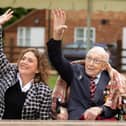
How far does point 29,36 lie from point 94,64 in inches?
1441

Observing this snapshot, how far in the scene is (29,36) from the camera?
137 ft

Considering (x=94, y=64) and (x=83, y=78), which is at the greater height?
(x=94, y=64)

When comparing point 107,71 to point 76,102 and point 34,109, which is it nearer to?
point 76,102

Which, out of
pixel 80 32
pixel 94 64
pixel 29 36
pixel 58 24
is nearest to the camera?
pixel 58 24

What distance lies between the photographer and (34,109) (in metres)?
5.17

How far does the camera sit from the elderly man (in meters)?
5.25

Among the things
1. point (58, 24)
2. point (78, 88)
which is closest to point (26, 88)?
point (78, 88)

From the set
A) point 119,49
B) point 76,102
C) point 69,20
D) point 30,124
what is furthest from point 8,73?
point 69,20

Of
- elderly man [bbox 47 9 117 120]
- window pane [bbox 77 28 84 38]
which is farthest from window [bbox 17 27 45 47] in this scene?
elderly man [bbox 47 9 117 120]

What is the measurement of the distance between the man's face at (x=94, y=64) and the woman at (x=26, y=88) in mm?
357

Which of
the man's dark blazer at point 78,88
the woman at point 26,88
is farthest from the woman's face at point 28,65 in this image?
the man's dark blazer at point 78,88

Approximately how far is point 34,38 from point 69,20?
318cm

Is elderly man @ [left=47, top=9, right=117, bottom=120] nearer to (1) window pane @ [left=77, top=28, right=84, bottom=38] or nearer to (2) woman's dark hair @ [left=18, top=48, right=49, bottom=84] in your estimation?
(2) woman's dark hair @ [left=18, top=48, right=49, bottom=84]

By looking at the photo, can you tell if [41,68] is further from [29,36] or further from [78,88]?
[29,36]
